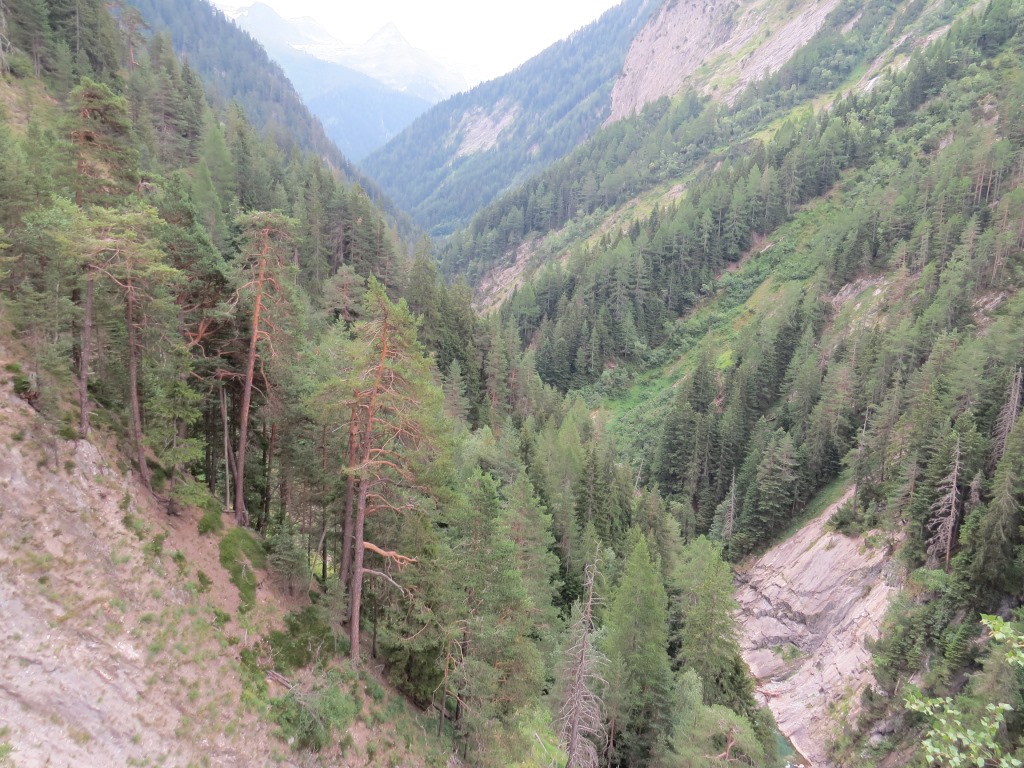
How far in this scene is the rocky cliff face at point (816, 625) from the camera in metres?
40.8

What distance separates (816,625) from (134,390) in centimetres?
5094

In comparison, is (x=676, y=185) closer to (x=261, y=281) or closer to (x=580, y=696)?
(x=261, y=281)

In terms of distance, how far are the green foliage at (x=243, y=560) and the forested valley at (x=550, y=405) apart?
13 cm

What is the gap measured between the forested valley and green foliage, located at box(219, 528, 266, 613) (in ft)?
0.41

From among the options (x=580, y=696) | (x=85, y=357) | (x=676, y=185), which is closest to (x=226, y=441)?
(x=85, y=357)

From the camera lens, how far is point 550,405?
72312 mm

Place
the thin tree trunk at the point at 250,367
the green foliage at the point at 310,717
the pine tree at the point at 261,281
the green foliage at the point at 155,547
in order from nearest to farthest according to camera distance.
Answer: the green foliage at the point at 310,717 < the green foliage at the point at 155,547 < the pine tree at the point at 261,281 < the thin tree trunk at the point at 250,367

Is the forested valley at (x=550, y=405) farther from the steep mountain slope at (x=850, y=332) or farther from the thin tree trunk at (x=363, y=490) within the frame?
the steep mountain slope at (x=850, y=332)

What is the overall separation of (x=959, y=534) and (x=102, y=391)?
154 ft

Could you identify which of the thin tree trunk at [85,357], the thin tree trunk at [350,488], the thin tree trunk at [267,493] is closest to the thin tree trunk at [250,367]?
the thin tree trunk at [267,493]

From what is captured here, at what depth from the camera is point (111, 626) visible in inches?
574

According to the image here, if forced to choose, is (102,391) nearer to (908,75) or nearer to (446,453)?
(446,453)

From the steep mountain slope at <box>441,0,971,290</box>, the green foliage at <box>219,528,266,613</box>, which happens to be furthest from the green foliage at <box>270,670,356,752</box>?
the steep mountain slope at <box>441,0,971,290</box>

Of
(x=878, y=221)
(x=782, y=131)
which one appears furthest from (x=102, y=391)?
(x=782, y=131)
